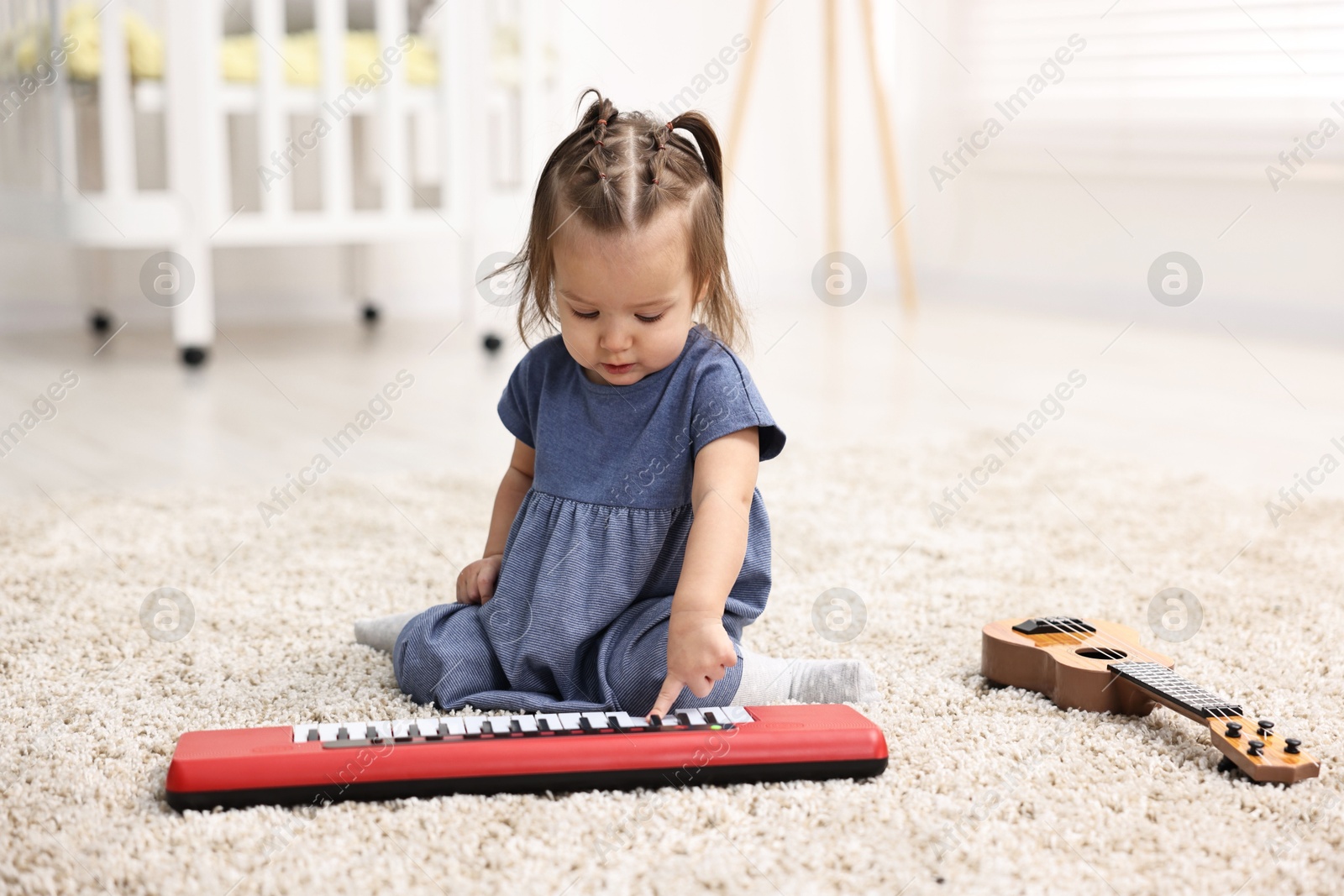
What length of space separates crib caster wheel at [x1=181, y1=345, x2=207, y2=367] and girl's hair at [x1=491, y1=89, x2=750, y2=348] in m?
1.52

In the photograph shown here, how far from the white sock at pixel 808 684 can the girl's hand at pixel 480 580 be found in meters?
0.19

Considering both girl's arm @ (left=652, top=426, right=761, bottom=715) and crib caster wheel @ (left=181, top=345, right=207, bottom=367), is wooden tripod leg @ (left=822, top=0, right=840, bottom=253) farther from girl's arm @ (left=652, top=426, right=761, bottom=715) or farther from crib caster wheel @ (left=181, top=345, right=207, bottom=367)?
girl's arm @ (left=652, top=426, right=761, bottom=715)

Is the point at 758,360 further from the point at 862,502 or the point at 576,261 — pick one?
the point at 576,261

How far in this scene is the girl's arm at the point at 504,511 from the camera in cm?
95


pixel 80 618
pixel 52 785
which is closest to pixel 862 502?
pixel 80 618

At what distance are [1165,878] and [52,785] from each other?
1.95ft

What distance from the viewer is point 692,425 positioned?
0.84 meters

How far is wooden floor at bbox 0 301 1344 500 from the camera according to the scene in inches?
64.4

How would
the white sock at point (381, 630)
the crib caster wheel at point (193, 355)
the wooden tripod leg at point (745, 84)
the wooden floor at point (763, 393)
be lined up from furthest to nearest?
the wooden tripod leg at point (745, 84) < the crib caster wheel at point (193, 355) < the wooden floor at point (763, 393) < the white sock at point (381, 630)

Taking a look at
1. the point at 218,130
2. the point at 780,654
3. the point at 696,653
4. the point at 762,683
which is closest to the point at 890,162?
the point at 218,130

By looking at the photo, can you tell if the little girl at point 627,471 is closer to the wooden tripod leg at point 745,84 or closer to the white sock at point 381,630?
the white sock at point 381,630

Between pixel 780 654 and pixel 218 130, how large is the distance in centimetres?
164

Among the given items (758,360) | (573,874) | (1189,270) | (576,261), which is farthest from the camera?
(1189,270)

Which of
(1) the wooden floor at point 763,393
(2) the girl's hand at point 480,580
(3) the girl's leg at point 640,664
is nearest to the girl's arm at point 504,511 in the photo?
(2) the girl's hand at point 480,580
